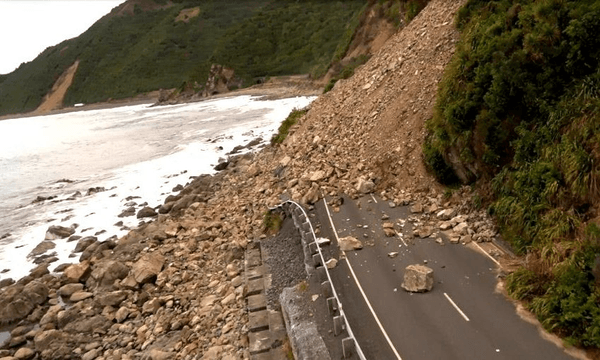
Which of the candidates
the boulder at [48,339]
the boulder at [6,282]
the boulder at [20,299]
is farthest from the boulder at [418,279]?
the boulder at [6,282]

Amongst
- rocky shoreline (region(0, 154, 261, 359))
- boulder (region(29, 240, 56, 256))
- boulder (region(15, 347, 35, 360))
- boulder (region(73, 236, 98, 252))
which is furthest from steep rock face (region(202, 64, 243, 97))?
boulder (region(15, 347, 35, 360))

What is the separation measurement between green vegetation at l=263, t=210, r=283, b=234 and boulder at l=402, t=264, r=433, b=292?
30.7ft

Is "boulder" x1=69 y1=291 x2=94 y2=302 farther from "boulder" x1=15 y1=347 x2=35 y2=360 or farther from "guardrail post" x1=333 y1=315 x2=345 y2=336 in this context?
"guardrail post" x1=333 y1=315 x2=345 y2=336

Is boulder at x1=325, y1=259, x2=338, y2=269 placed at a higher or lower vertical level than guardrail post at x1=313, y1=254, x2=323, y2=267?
lower

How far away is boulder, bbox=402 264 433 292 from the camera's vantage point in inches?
565

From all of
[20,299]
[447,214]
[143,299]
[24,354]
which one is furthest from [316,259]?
[20,299]

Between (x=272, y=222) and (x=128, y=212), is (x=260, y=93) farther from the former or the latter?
(x=272, y=222)

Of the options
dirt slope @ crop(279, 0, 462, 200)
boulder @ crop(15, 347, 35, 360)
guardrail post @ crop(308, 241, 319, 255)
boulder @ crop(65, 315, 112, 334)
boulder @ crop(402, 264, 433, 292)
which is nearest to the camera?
boulder @ crop(402, 264, 433, 292)

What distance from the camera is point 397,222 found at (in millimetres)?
19297

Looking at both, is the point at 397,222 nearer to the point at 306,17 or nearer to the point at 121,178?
the point at 121,178

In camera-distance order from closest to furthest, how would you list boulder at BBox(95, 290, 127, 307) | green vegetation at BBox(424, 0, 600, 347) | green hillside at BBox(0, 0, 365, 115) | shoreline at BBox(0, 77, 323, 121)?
green vegetation at BBox(424, 0, 600, 347) < boulder at BBox(95, 290, 127, 307) < shoreline at BBox(0, 77, 323, 121) < green hillside at BBox(0, 0, 365, 115)

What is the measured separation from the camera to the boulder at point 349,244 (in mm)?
17922

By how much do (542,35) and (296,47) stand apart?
126m

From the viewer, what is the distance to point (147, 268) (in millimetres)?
22219
